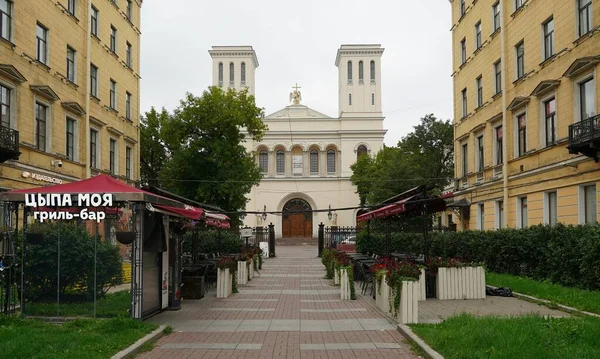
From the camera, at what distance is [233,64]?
83.7 metres

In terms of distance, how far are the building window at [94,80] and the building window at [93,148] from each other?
1.87 meters

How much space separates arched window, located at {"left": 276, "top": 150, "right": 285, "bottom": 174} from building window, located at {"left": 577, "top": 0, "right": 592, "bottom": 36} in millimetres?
60401

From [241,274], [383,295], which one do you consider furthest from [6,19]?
[383,295]

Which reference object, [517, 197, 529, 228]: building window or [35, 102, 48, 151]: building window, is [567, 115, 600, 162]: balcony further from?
[35, 102, 48, 151]: building window

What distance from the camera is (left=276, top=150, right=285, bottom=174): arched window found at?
3187 inches

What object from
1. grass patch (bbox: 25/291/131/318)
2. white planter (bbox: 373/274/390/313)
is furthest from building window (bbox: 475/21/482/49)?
grass patch (bbox: 25/291/131/318)

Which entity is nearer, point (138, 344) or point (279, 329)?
point (138, 344)

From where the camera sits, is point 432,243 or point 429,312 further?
point 432,243

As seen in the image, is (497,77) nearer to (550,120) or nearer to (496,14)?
(496,14)

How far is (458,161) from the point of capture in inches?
1471

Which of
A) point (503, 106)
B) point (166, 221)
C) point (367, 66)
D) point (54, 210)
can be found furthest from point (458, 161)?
point (367, 66)

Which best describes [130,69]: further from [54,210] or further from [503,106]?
[54,210]

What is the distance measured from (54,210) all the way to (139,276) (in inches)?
79.9

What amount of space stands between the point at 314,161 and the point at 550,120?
57944mm
